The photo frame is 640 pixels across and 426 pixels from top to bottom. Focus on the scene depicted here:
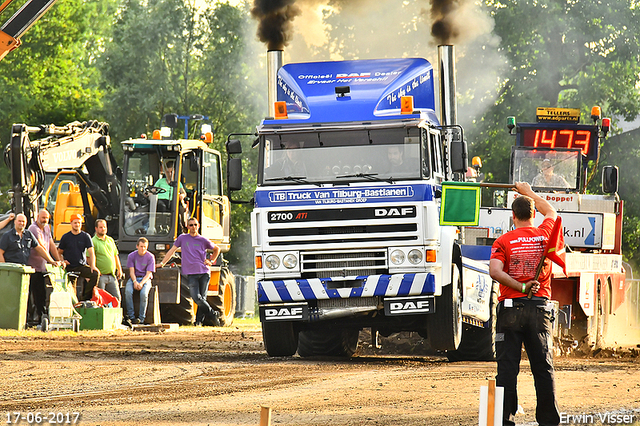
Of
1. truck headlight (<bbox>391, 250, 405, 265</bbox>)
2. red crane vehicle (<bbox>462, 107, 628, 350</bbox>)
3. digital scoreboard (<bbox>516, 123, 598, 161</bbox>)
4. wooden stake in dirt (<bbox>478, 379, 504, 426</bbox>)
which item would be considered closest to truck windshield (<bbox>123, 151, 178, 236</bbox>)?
red crane vehicle (<bbox>462, 107, 628, 350</bbox>)

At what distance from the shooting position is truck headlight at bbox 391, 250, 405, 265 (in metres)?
13.4

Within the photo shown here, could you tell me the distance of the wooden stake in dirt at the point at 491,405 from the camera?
5938mm

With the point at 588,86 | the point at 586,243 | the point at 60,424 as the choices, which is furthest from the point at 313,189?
the point at 588,86

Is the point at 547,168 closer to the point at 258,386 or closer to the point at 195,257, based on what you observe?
the point at 195,257

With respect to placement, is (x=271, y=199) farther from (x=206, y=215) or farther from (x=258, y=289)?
(x=206, y=215)

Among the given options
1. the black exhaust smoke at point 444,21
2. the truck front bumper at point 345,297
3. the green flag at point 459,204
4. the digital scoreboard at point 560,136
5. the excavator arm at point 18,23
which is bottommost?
the truck front bumper at point 345,297

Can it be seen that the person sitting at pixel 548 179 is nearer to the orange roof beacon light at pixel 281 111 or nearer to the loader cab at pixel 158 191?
the loader cab at pixel 158 191

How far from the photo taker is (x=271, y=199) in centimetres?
1341

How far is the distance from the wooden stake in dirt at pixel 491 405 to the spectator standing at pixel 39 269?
1401cm

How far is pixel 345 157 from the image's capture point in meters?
13.5

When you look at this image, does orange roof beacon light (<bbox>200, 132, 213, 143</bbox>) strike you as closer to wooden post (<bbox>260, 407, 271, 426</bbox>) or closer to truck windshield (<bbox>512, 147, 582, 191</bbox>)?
truck windshield (<bbox>512, 147, 582, 191</bbox>)

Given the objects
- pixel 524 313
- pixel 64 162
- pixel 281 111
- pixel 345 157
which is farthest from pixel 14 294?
pixel 524 313

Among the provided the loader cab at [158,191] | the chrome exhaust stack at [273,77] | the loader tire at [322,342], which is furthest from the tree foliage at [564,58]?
the loader tire at [322,342]

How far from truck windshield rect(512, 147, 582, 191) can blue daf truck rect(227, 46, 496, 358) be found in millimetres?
7797
